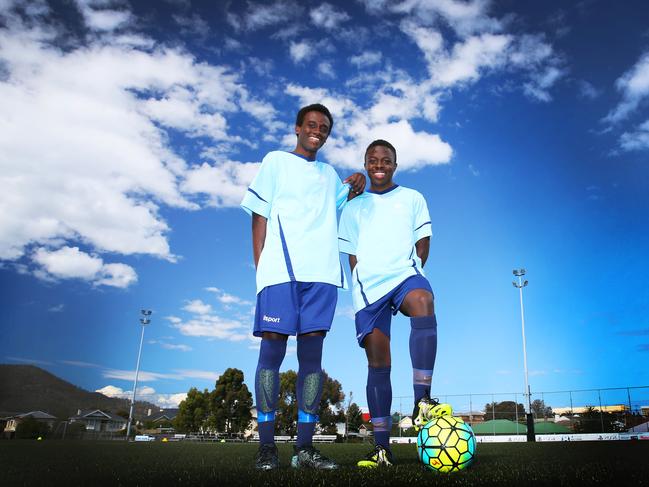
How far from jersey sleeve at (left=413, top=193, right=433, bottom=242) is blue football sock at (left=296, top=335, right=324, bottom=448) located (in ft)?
4.40

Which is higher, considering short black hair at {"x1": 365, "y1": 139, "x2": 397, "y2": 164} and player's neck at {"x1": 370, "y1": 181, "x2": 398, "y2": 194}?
short black hair at {"x1": 365, "y1": 139, "x2": 397, "y2": 164}

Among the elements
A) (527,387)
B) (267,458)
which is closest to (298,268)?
(267,458)

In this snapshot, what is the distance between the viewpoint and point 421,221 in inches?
165

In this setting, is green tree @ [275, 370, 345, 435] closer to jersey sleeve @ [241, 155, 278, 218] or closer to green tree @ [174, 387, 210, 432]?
green tree @ [174, 387, 210, 432]

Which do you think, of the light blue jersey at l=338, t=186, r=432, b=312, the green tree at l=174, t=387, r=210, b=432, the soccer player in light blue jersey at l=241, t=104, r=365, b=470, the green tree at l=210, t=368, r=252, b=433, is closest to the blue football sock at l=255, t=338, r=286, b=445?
the soccer player in light blue jersey at l=241, t=104, r=365, b=470

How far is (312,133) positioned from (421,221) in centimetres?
121

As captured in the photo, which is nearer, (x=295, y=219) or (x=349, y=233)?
(x=295, y=219)

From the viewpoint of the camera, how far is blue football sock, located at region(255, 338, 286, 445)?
3193mm

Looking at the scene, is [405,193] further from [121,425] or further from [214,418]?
[121,425]

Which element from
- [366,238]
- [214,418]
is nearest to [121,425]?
[214,418]

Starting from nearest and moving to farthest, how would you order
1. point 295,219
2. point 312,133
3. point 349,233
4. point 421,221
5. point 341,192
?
1. point 295,219
2. point 312,133
3. point 341,192
4. point 421,221
5. point 349,233

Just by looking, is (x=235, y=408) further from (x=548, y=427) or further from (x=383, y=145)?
(x=383, y=145)

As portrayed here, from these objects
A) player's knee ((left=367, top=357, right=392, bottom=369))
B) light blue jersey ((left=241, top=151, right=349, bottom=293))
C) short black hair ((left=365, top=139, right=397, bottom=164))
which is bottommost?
player's knee ((left=367, top=357, right=392, bottom=369))

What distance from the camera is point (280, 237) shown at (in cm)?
351
